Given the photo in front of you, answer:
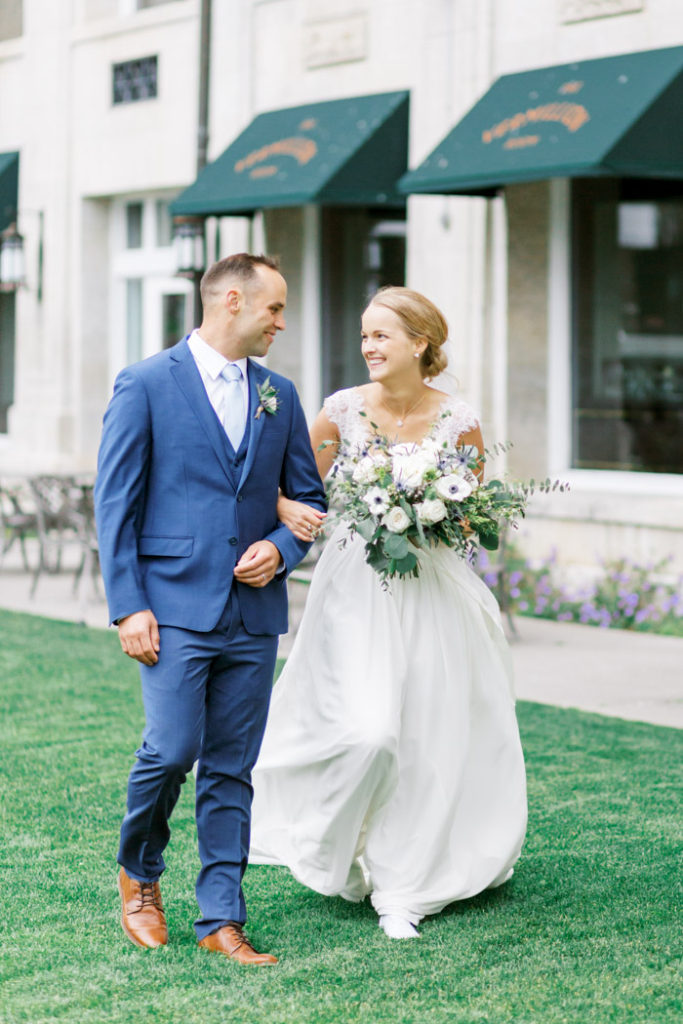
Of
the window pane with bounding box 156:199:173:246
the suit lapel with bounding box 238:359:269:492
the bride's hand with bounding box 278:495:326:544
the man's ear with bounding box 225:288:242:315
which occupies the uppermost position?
the window pane with bounding box 156:199:173:246

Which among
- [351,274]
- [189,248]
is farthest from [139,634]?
[351,274]

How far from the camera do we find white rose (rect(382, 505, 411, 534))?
4.65 metres

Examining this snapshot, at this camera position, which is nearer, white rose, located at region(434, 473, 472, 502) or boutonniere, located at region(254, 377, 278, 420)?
boutonniere, located at region(254, 377, 278, 420)

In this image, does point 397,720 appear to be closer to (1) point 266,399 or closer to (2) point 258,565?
(2) point 258,565

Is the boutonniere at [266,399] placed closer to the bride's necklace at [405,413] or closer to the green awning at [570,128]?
the bride's necklace at [405,413]

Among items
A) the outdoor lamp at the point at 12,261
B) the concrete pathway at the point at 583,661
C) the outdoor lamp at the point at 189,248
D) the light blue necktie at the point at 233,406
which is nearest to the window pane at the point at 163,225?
the outdoor lamp at the point at 12,261

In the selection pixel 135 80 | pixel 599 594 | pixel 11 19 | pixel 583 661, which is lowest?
pixel 583 661

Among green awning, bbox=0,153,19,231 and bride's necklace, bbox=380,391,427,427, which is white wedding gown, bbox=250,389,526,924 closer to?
bride's necklace, bbox=380,391,427,427

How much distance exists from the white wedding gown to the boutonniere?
27.2 inches

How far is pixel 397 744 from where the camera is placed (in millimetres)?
4668

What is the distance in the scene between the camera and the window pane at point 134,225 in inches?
674

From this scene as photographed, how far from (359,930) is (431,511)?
1309 millimetres

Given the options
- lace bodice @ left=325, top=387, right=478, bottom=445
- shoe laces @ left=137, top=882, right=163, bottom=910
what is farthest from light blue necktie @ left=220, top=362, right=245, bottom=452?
shoe laces @ left=137, top=882, right=163, bottom=910

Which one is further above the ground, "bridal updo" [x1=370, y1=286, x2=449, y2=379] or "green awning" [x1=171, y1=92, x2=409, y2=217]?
"green awning" [x1=171, y1=92, x2=409, y2=217]
